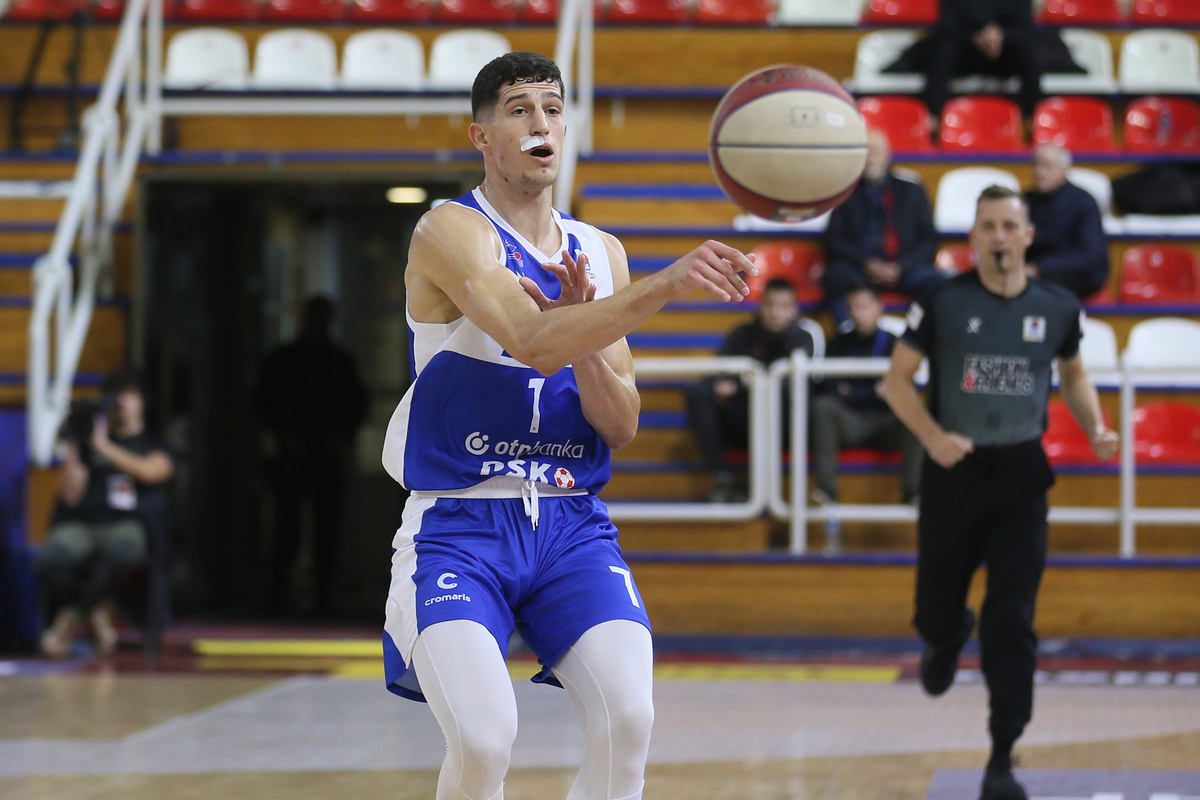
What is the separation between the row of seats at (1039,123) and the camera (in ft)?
36.6

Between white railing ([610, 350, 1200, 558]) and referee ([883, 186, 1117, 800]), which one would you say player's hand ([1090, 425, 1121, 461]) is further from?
white railing ([610, 350, 1200, 558])

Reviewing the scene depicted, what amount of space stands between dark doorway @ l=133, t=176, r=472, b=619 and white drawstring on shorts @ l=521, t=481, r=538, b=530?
18.7 feet

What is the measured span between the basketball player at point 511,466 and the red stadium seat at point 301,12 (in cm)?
935

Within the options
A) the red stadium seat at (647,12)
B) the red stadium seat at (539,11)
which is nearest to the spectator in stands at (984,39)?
the red stadium seat at (647,12)

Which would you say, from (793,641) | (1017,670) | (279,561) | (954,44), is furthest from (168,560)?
(954,44)

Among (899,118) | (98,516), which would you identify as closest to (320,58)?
(899,118)

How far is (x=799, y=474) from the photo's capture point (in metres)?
8.19

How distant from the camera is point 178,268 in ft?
31.3

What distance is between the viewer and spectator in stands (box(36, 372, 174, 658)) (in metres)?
8.27

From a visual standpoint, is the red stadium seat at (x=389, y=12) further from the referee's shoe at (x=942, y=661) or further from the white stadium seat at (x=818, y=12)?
the referee's shoe at (x=942, y=661)

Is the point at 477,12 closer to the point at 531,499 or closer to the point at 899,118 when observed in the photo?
the point at 899,118

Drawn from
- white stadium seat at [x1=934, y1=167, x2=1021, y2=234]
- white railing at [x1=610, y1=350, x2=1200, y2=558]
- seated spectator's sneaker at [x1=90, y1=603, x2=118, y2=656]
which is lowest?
seated spectator's sneaker at [x1=90, y1=603, x2=118, y2=656]

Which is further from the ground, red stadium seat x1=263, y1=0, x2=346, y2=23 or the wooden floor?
red stadium seat x1=263, y1=0, x2=346, y2=23

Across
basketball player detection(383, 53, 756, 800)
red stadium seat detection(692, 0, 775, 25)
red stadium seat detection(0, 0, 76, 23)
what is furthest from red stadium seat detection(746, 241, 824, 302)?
basketball player detection(383, 53, 756, 800)
